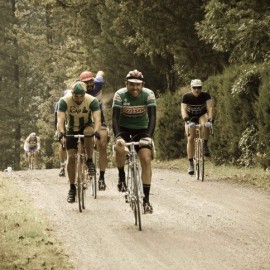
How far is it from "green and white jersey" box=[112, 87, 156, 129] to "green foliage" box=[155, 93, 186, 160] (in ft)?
41.6

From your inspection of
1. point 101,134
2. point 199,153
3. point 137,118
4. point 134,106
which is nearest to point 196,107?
point 199,153

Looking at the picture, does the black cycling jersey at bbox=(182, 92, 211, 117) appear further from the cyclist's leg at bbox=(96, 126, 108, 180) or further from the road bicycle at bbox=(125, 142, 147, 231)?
the road bicycle at bbox=(125, 142, 147, 231)

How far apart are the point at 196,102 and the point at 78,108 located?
4797 millimetres

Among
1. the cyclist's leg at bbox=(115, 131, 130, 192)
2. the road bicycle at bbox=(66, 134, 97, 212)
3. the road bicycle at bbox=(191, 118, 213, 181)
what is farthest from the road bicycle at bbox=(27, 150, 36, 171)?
the cyclist's leg at bbox=(115, 131, 130, 192)

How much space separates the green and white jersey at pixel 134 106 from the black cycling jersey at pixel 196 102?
5293 millimetres

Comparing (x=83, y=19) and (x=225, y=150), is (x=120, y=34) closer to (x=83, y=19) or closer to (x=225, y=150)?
(x=83, y=19)

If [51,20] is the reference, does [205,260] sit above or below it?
below

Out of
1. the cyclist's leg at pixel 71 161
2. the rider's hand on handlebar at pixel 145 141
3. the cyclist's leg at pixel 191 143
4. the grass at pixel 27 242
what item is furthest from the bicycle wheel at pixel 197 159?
the rider's hand on handlebar at pixel 145 141

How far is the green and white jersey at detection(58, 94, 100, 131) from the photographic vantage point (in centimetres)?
1250

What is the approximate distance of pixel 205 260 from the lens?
870 cm

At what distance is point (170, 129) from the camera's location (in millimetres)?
25109

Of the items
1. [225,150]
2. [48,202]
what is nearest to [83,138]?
[48,202]

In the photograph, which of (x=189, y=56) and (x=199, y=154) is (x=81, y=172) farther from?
(x=189, y=56)

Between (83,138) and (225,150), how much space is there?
340 inches
